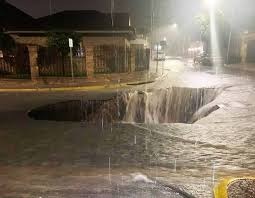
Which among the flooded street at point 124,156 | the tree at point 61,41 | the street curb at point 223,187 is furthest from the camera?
the tree at point 61,41

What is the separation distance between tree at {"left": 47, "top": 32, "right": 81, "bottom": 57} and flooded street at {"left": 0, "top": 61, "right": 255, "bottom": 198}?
542 inches

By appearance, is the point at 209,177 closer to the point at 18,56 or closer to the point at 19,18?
the point at 18,56

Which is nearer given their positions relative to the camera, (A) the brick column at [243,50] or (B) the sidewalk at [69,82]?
(B) the sidewalk at [69,82]

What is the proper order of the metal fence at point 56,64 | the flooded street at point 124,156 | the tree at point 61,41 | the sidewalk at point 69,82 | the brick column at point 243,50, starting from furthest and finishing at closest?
the brick column at point 243,50 < the tree at point 61,41 < the metal fence at point 56,64 < the sidewalk at point 69,82 < the flooded street at point 124,156

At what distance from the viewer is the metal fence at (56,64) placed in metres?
23.8

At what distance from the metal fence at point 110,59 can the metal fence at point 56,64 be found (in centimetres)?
111

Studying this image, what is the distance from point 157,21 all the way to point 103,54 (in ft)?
175

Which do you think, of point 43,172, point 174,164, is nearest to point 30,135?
point 43,172

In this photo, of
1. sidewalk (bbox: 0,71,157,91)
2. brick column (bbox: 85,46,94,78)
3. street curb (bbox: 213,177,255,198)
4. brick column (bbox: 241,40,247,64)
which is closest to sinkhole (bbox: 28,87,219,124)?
sidewalk (bbox: 0,71,157,91)

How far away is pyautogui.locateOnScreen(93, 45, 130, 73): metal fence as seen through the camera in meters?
24.3

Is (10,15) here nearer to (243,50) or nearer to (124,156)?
(243,50)

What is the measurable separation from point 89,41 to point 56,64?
7.95 meters

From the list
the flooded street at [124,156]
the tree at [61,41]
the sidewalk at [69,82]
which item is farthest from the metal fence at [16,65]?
the flooded street at [124,156]

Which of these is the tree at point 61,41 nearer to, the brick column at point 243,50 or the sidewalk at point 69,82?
the sidewalk at point 69,82
